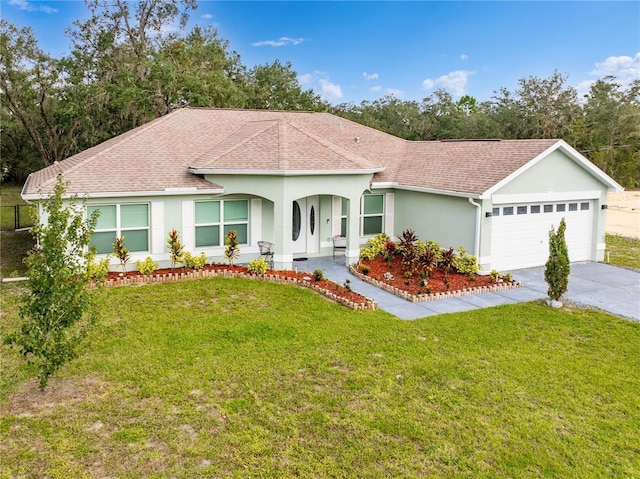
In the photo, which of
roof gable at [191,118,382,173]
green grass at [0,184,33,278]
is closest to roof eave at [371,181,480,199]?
roof gable at [191,118,382,173]

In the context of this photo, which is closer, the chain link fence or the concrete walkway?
the concrete walkway

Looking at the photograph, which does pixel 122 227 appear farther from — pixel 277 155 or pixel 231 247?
pixel 277 155

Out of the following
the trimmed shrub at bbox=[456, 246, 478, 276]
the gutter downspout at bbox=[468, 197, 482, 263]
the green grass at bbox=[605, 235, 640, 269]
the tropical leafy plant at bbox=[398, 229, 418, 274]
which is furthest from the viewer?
the green grass at bbox=[605, 235, 640, 269]

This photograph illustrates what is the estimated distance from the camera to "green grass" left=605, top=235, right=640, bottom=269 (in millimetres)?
18362

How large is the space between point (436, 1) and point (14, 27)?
72.8ft

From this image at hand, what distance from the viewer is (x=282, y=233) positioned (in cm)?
1538

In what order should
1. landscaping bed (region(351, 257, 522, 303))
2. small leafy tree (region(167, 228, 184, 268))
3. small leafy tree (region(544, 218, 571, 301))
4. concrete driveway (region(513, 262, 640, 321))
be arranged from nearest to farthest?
small leafy tree (region(544, 218, 571, 301)) < concrete driveway (region(513, 262, 640, 321)) < landscaping bed (region(351, 257, 522, 303)) < small leafy tree (region(167, 228, 184, 268))

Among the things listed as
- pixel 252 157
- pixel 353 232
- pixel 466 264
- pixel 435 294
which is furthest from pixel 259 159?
pixel 466 264

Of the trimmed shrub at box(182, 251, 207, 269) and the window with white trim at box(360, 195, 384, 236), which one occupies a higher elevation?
the window with white trim at box(360, 195, 384, 236)

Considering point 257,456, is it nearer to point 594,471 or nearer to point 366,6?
point 594,471

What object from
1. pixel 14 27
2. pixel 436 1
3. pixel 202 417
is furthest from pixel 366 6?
pixel 202 417

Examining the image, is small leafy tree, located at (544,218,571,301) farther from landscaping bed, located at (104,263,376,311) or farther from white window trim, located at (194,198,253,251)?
white window trim, located at (194,198,253,251)

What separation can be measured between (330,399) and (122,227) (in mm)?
9847

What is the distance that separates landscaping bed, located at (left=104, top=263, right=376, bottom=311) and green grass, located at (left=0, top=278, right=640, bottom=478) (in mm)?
1353
